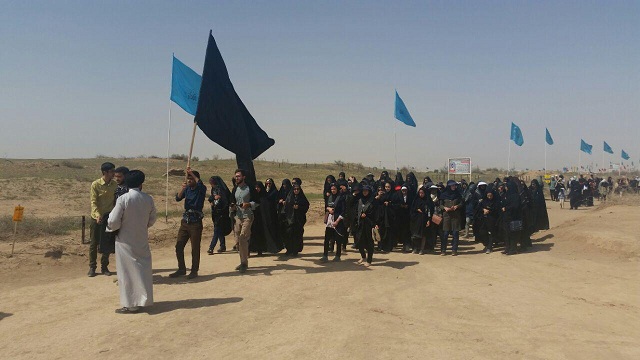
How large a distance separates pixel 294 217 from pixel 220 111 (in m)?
2.90

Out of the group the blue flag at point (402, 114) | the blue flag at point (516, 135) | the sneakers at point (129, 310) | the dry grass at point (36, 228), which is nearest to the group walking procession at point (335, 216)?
the sneakers at point (129, 310)

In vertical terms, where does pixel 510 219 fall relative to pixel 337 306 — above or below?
above

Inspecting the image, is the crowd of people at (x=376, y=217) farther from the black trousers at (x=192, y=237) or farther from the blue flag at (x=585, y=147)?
the blue flag at (x=585, y=147)

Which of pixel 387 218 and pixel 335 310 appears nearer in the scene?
pixel 335 310

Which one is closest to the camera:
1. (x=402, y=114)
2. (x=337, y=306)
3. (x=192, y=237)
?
(x=337, y=306)

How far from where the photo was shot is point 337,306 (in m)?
6.11

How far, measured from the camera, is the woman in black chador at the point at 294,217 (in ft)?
32.8

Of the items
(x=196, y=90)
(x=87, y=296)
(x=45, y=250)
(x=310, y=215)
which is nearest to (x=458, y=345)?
(x=87, y=296)

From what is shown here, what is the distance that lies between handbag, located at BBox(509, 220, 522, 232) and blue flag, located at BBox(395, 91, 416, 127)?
917 centimetres

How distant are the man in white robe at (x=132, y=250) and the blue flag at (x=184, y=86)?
7872 millimetres

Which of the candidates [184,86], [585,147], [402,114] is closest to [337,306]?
[184,86]

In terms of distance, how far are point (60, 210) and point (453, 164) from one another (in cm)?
1637

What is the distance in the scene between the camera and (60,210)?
1742 centimetres

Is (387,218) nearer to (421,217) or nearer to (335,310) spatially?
(421,217)
